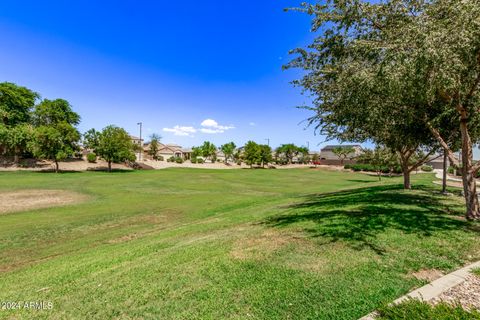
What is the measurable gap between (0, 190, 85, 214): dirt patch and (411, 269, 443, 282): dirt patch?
62.7 feet

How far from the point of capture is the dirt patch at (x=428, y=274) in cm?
386

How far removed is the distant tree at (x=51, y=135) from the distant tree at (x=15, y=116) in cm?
203

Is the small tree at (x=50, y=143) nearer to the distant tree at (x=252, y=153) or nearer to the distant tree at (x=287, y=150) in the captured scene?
the distant tree at (x=252, y=153)

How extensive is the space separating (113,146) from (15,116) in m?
21.0

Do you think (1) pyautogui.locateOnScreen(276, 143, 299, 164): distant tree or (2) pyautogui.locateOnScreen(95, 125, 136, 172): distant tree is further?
(1) pyautogui.locateOnScreen(276, 143, 299, 164): distant tree

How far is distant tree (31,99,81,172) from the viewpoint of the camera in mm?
39125

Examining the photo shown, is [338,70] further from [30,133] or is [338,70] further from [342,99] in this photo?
[30,133]

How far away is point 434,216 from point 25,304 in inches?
436

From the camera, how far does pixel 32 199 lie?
672 inches

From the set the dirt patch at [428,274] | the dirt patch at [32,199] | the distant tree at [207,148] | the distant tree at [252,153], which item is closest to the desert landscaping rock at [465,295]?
the dirt patch at [428,274]

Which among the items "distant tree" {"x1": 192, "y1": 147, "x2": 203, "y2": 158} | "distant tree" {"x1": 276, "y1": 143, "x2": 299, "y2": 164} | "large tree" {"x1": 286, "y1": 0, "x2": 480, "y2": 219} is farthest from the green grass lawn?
"distant tree" {"x1": 276, "y1": 143, "x2": 299, "y2": 164}

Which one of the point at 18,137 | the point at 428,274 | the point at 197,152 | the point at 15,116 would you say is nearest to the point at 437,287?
the point at 428,274

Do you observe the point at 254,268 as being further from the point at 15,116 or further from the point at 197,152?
the point at 197,152

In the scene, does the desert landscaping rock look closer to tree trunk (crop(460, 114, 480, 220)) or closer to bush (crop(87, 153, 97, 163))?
tree trunk (crop(460, 114, 480, 220))
